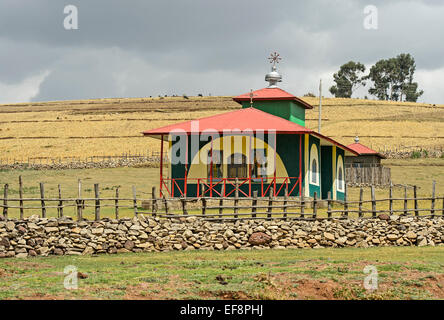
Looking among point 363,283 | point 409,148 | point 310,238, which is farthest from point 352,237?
point 409,148

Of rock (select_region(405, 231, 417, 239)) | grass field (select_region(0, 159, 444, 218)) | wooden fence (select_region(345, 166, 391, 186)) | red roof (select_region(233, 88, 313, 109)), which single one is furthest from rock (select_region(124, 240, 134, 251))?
wooden fence (select_region(345, 166, 391, 186))

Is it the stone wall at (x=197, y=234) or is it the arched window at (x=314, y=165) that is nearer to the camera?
the stone wall at (x=197, y=234)

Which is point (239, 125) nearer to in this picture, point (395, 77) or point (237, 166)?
point (237, 166)

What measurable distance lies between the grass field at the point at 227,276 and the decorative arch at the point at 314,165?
12.6 m

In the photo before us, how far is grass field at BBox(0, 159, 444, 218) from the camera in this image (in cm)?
3653

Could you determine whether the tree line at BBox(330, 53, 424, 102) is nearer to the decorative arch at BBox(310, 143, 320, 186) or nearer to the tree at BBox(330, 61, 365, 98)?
the tree at BBox(330, 61, 365, 98)

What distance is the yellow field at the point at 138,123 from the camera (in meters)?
72.9

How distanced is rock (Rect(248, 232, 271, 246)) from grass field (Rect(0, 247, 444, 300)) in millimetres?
1672

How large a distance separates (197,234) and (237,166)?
9.44m

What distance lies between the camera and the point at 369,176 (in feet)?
148

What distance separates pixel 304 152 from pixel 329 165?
559cm

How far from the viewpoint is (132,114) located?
315 feet

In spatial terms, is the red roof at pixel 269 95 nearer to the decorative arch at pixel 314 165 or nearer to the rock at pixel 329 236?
the decorative arch at pixel 314 165

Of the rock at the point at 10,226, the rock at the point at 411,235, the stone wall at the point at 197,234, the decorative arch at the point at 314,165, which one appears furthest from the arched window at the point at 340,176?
the rock at the point at 10,226
